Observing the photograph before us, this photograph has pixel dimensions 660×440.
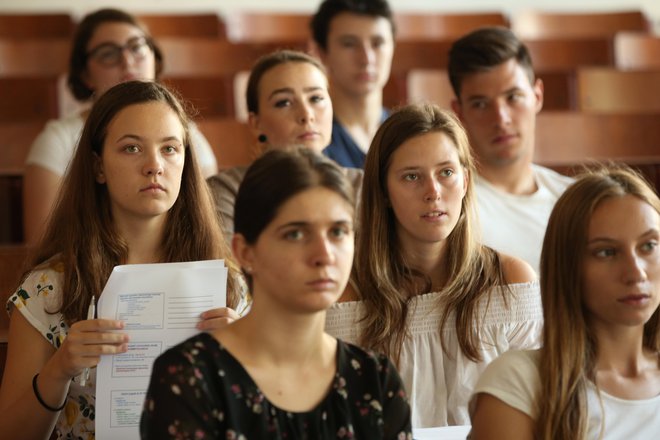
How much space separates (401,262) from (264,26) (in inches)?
135

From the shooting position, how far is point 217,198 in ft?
8.29

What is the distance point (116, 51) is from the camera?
3004 millimetres

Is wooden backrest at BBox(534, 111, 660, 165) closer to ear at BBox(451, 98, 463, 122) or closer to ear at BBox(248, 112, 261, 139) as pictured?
ear at BBox(451, 98, 463, 122)

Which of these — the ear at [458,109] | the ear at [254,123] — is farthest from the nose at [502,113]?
the ear at [254,123]

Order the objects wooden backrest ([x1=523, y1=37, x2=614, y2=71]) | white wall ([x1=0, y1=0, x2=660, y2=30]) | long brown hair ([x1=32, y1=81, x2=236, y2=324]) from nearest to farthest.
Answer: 1. long brown hair ([x1=32, y1=81, x2=236, y2=324])
2. wooden backrest ([x1=523, y1=37, x2=614, y2=71])
3. white wall ([x1=0, y1=0, x2=660, y2=30])

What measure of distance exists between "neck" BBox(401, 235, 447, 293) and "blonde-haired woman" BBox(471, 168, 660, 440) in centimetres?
48

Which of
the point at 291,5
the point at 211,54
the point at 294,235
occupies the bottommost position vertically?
the point at 294,235

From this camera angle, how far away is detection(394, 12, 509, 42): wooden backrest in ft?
17.7

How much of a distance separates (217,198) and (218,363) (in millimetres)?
1245

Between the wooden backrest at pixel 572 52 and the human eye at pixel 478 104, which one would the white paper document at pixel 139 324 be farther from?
the wooden backrest at pixel 572 52

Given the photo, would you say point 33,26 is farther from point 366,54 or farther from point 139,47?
point 366,54

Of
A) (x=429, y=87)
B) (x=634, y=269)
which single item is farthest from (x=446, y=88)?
(x=634, y=269)

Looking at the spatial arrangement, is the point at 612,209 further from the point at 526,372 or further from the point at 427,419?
the point at 427,419

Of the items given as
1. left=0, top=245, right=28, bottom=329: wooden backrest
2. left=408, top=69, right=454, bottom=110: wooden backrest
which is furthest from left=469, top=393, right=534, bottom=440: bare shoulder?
left=408, top=69, right=454, bottom=110: wooden backrest
